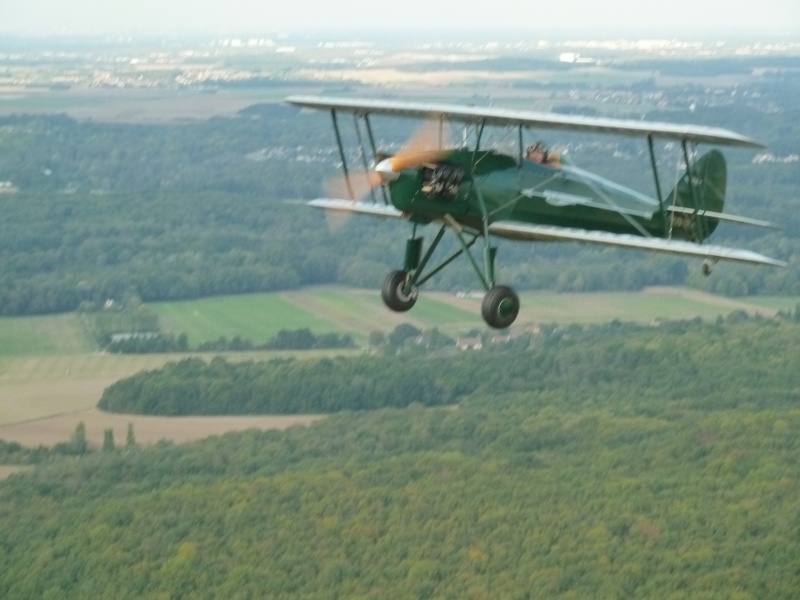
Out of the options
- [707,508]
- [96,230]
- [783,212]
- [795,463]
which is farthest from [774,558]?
[96,230]

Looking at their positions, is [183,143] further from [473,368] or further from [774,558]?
[774,558]

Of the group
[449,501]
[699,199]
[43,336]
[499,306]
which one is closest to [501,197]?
[499,306]

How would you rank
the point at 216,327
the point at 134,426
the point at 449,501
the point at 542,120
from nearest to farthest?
the point at 542,120 → the point at 449,501 → the point at 134,426 → the point at 216,327

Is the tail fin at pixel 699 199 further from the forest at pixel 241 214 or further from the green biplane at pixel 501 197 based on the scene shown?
the forest at pixel 241 214

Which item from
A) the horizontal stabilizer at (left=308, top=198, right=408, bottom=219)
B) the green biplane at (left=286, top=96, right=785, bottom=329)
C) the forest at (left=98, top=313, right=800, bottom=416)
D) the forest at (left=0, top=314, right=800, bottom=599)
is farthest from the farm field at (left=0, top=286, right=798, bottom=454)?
the green biplane at (left=286, top=96, right=785, bottom=329)

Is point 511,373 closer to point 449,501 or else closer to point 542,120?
point 449,501

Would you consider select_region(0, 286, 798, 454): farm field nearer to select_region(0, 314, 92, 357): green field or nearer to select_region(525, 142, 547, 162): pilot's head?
select_region(0, 314, 92, 357): green field

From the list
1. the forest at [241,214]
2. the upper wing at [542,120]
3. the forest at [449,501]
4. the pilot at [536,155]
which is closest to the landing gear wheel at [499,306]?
the pilot at [536,155]
